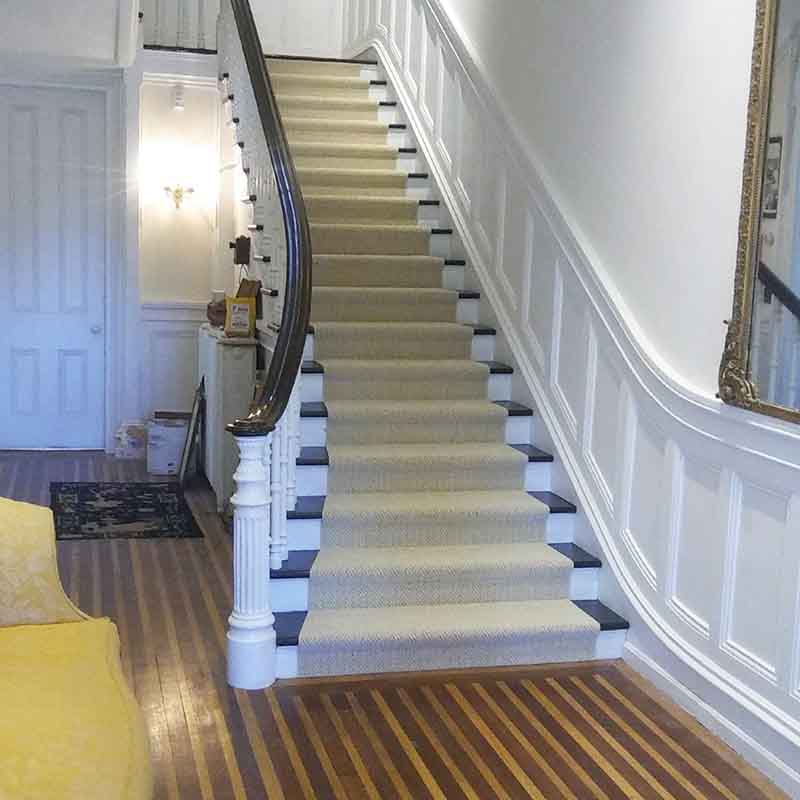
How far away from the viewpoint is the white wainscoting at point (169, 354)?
7.49 meters

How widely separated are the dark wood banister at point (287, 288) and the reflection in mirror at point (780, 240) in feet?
5.10

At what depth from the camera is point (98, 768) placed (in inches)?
81.6

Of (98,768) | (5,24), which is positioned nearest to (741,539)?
(98,768)

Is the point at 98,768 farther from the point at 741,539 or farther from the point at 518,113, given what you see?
the point at 518,113

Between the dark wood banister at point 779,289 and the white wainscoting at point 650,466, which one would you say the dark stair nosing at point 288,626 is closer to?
the white wainscoting at point 650,466

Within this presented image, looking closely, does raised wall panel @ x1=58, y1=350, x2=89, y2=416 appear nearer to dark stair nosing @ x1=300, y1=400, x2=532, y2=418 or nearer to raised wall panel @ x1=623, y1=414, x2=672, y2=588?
dark stair nosing @ x1=300, y1=400, x2=532, y2=418

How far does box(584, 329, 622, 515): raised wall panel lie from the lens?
13.5 ft

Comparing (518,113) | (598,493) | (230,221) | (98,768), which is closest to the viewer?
(98,768)

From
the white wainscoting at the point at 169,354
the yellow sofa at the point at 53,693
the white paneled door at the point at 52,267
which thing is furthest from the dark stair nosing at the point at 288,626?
the white paneled door at the point at 52,267

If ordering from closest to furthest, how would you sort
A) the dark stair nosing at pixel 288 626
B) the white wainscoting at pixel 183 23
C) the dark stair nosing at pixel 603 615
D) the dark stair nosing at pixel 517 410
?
the dark stair nosing at pixel 288 626 < the dark stair nosing at pixel 603 615 < the dark stair nosing at pixel 517 410 < the white wainscoting at pixel 183 23

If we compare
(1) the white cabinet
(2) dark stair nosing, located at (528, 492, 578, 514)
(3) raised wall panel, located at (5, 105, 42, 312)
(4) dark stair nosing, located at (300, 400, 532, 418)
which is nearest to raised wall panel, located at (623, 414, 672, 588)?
(2) dark stair nosing, located at (528, 492, 578, 514)

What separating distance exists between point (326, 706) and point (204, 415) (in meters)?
3.54

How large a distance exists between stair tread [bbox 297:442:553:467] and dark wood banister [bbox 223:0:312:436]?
52 cm

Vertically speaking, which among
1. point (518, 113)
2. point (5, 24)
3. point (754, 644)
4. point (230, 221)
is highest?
point (5, 24)
